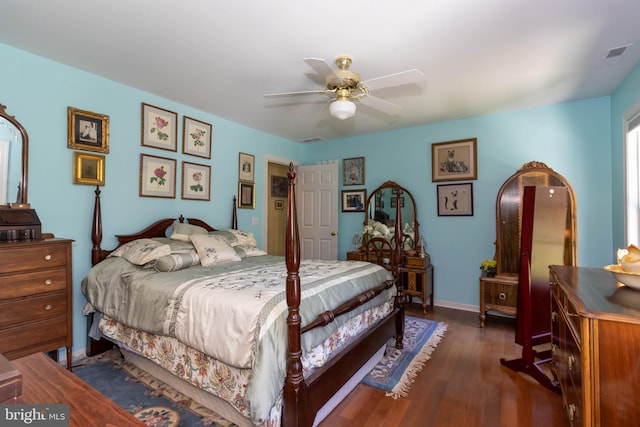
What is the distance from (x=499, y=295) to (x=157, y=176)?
403cm

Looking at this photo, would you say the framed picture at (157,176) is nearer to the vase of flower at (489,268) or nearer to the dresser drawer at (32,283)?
the dresser drawer at (32,283)

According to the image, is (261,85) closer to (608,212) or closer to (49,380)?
(49,380)

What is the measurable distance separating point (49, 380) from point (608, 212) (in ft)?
15.2

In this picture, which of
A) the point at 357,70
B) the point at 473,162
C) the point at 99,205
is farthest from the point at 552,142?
the point at 99,205

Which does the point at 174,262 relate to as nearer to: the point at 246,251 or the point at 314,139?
the point at 246,251

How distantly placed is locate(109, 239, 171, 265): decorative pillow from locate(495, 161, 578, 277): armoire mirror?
3632mm

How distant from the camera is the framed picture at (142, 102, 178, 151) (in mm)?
3211

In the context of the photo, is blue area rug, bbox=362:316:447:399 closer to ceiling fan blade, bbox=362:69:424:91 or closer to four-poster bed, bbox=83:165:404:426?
four-poster bed, bbox=83:165:404:426

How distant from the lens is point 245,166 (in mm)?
4375

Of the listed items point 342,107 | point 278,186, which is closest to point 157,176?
point 342,107

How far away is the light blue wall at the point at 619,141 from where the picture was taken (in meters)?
2.71

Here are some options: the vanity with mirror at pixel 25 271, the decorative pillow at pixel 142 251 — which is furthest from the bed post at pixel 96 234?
the vanity with mirror at pixel 25 271

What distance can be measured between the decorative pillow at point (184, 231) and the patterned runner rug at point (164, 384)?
1.15 m

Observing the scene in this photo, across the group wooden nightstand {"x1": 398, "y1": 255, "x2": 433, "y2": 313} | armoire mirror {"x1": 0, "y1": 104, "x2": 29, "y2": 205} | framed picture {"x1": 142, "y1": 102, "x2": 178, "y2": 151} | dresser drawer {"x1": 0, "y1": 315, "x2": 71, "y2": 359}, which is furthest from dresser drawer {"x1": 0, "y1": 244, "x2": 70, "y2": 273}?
wooden nightstand {"x1": 398, "y1": 255, "x2": 433, "y2": 313}
